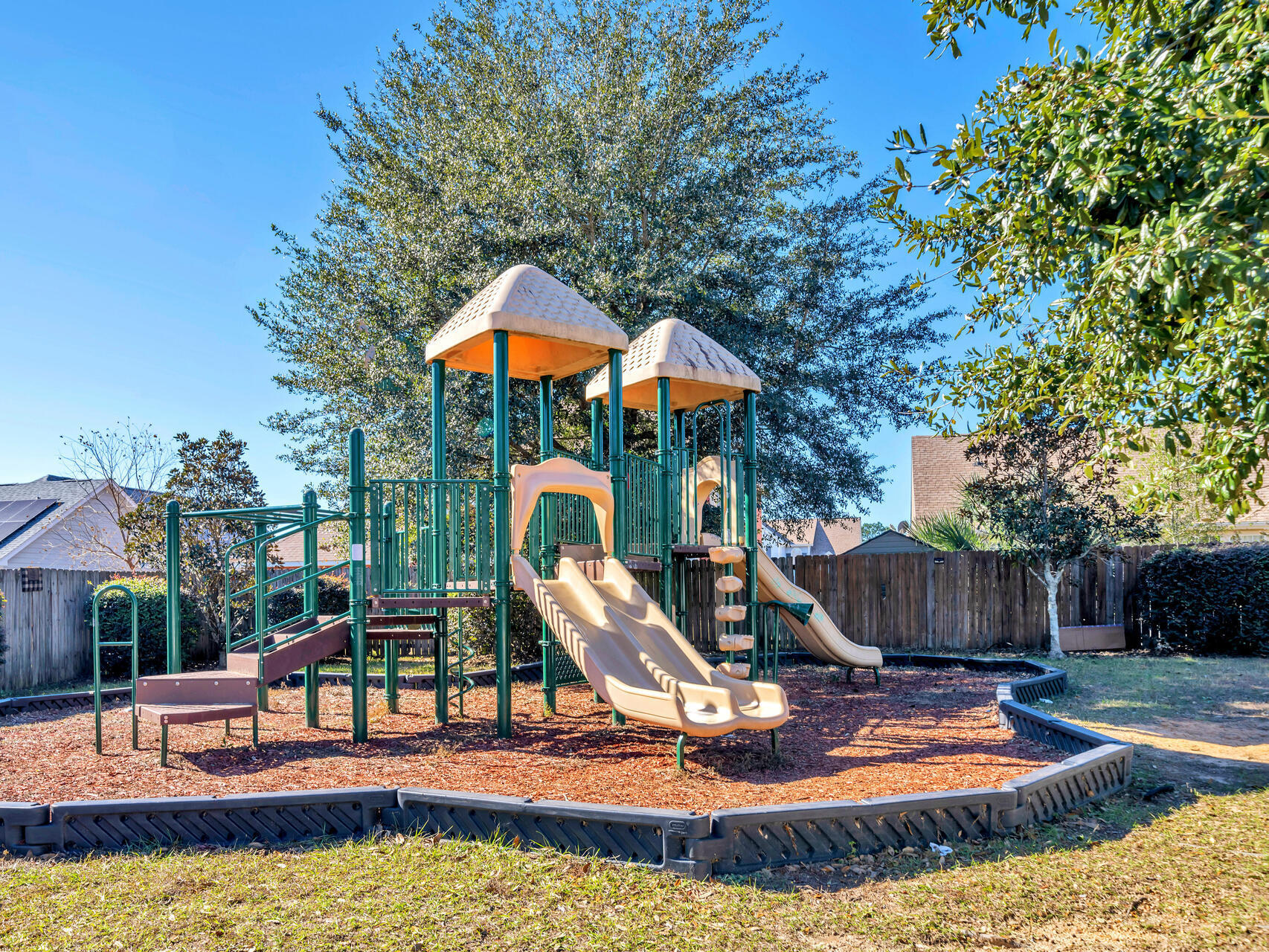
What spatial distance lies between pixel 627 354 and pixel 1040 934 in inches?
299

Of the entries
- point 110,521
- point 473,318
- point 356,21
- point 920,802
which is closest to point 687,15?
point 356,21

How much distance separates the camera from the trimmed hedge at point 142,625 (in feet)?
41.6

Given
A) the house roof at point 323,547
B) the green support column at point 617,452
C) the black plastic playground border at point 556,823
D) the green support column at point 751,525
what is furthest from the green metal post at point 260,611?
the green support column at point 751,525

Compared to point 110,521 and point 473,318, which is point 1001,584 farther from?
point 110,521

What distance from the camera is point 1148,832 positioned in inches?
194

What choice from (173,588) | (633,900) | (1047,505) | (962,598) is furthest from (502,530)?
(962,598)

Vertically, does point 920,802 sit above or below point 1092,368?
below

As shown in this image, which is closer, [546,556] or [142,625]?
[546,556]

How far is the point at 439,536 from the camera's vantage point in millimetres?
7516

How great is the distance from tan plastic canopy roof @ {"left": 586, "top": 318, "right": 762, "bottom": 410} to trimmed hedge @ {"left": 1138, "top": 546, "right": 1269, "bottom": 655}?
9255 mm

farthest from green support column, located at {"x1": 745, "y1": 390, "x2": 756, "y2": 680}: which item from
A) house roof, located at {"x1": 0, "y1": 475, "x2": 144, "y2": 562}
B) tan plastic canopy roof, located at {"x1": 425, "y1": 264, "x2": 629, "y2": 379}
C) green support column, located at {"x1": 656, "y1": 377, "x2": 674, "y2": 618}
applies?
house roof, located at {"x1": 0, "y1": 475, "x2": 144, "y2": 562}

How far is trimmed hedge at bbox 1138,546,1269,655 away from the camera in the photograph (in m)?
13.8

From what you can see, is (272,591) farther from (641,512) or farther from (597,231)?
(597,231)

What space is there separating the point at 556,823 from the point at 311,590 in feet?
15.4
